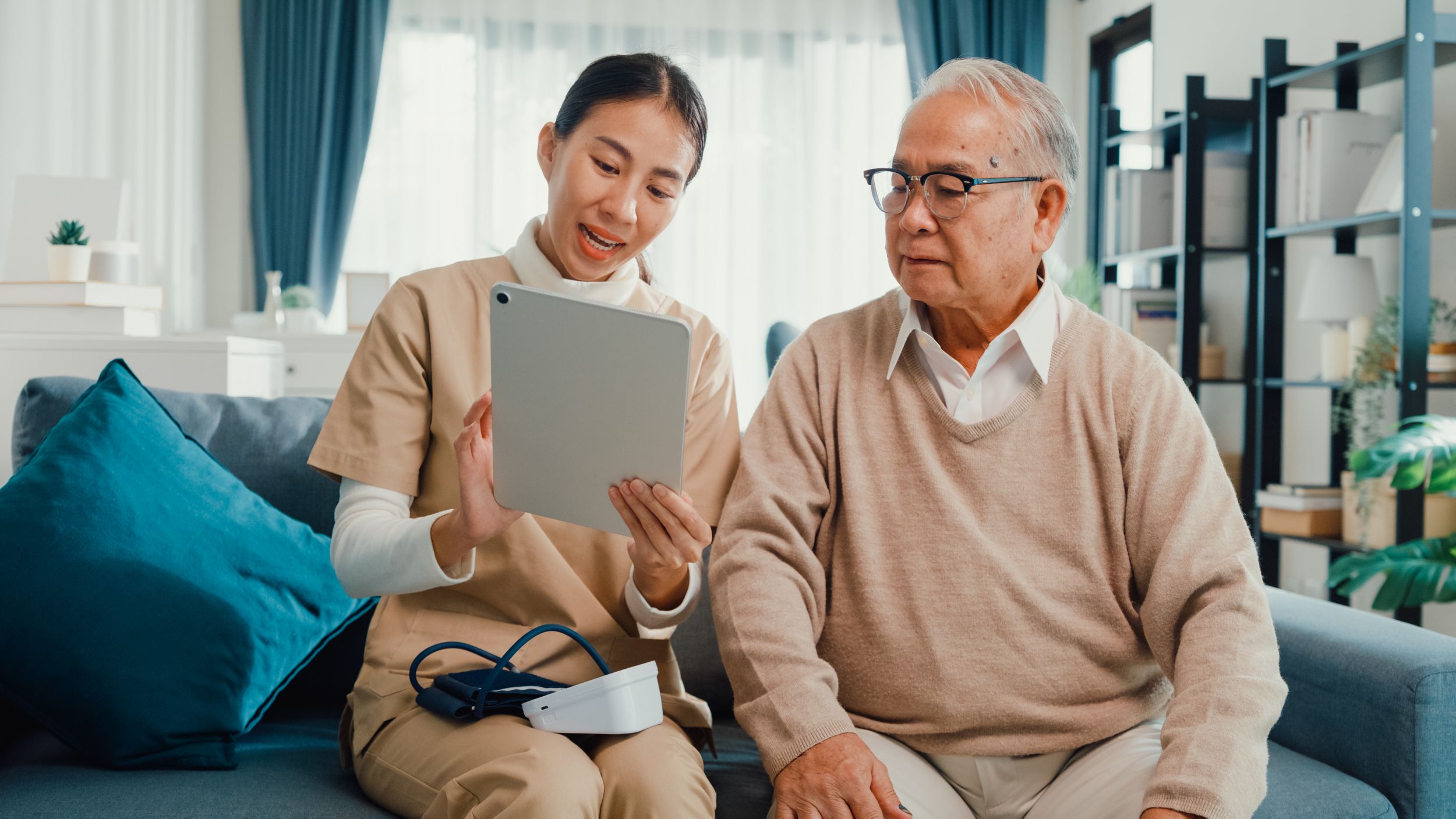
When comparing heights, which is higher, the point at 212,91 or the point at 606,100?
the point at 212,91

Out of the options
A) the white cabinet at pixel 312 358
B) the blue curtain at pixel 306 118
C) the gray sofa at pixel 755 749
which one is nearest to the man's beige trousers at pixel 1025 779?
the gray sofa at pixel 755 749

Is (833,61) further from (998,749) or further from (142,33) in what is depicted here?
(998,749)

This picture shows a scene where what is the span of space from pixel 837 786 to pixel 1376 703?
0.66m

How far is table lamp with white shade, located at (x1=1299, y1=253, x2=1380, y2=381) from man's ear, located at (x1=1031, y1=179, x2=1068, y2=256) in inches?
92.3

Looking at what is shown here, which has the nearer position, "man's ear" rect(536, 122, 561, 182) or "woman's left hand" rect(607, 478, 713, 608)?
"woman's left hand" rect(607, 478, 713, 608)

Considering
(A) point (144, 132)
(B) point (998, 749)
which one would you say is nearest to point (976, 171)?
(B) point (998, 749)

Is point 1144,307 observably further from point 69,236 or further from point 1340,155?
point 69,236

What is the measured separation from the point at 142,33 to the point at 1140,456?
13.1ft

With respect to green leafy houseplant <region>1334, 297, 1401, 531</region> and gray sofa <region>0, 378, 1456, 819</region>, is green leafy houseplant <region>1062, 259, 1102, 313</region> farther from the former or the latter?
gray sofa <region>0, 378, 1456, 819</region>

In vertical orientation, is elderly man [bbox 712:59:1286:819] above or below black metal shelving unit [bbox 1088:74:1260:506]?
below

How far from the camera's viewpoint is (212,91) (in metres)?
4.95

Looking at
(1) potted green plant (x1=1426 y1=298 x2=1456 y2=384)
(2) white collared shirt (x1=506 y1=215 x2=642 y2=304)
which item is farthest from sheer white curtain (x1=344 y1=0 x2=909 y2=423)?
(2) white collared shirt (x1=506 y1=215 x2=642 y2=304)

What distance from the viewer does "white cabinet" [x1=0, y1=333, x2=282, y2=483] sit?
2357 millimetres

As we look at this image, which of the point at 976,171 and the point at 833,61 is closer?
the point at 976,171
